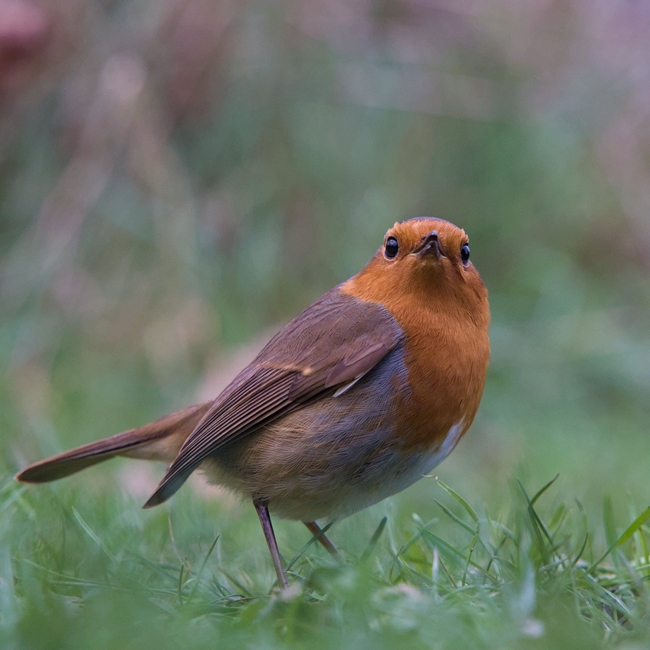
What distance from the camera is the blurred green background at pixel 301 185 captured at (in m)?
5.74

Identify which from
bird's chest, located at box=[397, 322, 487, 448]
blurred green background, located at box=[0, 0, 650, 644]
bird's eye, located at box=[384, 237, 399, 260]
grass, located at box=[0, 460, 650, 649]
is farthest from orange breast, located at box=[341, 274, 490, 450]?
blurred green background, located at box=[0, 0, 650, 644]

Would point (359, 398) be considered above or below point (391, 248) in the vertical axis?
below

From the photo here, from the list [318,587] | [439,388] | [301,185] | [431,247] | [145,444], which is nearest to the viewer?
[318,587]

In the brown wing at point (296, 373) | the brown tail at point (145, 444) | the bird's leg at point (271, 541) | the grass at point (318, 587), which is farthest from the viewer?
the brown tail at point (145, 444)

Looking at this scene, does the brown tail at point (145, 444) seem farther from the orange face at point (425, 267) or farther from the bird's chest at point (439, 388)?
the bird's chest at point (439, 388)

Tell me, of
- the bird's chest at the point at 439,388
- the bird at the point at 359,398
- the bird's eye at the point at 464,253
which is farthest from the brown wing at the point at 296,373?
the bird's eye at the point at 464,253

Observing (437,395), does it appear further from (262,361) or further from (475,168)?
(475,168)

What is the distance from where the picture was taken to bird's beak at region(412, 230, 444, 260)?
2896mm

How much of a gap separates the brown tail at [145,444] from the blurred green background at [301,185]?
1.78m

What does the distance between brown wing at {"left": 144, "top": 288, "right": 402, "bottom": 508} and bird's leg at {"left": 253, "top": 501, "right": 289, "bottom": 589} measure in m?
0.26

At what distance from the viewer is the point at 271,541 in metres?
2.81

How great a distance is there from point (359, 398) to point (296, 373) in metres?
0.28

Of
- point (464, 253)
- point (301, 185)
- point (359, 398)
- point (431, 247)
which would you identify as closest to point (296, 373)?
point (359, 398)

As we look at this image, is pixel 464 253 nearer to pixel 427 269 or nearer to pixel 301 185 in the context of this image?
pixel 427 269
